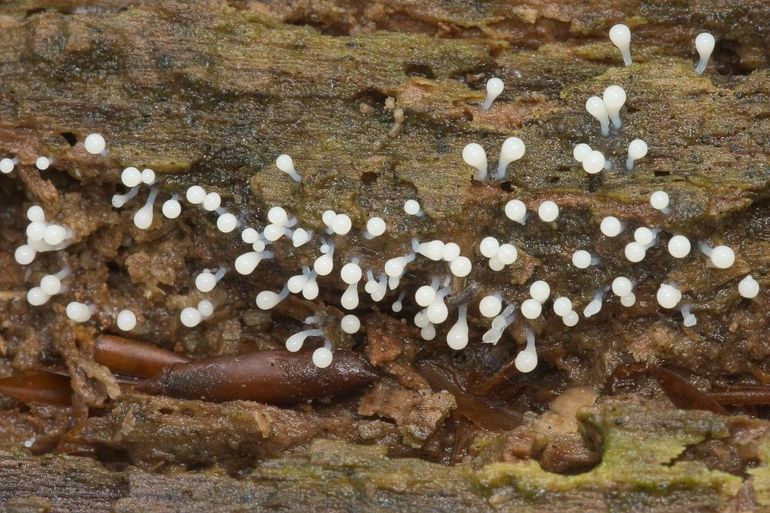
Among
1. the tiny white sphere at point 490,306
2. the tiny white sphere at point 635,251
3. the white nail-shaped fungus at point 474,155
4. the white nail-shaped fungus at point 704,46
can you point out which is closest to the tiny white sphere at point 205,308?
the tiny white sphere at point 490,306

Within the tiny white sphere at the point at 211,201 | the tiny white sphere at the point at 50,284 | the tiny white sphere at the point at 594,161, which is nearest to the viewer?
the tiny white sphere at the point at 594,161

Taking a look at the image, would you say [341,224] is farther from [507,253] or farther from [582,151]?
[582,151]

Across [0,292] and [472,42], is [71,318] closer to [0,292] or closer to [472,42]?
[0,292]

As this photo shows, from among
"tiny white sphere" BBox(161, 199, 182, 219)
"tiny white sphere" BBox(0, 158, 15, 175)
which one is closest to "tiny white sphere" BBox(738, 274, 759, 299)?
"tiny white sphere" BBox(161, 199, 182, 219)

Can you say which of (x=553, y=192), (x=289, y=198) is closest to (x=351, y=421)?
(x=289, y=198)

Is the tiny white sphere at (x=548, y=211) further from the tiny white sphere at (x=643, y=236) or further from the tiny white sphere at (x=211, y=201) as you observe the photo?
the tiny white sphere at (x=211, y=201)
